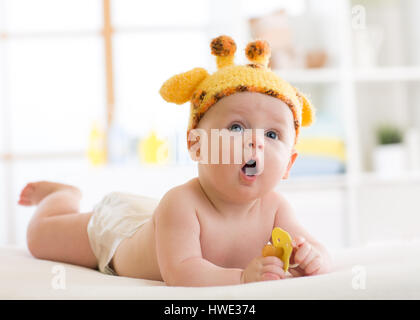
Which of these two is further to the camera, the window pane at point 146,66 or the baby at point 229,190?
the window pane at point 146,66

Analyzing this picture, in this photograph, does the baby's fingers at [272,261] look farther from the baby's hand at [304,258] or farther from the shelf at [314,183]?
the shelf at [314,183]

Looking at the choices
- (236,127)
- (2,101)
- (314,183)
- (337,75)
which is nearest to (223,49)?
(236,127)

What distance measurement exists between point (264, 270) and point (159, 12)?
2596 millimetres

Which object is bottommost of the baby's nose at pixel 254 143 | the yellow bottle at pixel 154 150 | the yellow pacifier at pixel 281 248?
the yellow pacifier at pixel 281 248

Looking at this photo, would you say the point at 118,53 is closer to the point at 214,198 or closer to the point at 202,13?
the point at 202,13

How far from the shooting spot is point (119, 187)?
2512mm

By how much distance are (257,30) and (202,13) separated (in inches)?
19.1

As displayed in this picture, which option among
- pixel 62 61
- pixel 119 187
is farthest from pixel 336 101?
pixel 62 61

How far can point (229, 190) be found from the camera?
0.82 meters

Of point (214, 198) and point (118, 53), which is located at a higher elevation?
point (118, 53)

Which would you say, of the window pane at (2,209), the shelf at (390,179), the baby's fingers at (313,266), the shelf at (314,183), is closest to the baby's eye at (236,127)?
the baby's fingers at (313,266)

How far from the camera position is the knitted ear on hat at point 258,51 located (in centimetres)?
92

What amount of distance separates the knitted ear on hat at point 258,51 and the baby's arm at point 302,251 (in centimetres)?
25

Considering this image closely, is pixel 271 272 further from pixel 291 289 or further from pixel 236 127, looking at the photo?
pixel 236 127
